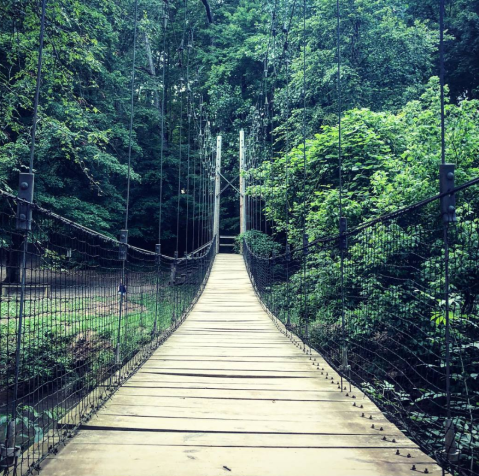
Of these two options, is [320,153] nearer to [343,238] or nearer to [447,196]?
[343,238]

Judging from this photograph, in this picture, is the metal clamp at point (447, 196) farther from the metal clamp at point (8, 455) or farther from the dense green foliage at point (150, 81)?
the dense green foliage at point (150, 81)

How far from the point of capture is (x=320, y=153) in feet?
20.1

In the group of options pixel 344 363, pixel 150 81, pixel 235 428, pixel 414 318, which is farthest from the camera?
pixel 150 81

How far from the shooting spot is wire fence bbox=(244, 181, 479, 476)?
5.84ft

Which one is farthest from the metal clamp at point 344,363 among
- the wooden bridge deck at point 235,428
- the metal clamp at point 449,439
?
the metal clamp at point 449,439

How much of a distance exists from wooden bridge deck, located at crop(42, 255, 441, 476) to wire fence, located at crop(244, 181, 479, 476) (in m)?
0.15

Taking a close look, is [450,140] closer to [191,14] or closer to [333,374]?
[333,374]

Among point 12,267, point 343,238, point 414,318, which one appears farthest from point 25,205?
point 414,318

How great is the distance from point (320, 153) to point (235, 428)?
4.83 m

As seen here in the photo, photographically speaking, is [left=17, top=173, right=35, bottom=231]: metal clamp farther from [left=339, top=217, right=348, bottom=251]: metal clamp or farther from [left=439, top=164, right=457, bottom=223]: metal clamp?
[left=339, top=217, right=348, bottom=251]: metal clamp

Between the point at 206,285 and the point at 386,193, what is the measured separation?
4623mm

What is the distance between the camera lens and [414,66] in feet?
29.6

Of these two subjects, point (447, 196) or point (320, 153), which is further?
point (320, 153)

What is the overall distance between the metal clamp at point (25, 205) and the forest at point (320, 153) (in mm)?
1001
